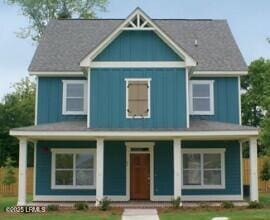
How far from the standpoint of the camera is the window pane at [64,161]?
83.0ft

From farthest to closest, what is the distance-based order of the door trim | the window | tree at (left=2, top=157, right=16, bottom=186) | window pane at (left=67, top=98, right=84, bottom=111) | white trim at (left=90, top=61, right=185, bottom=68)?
tree at (left=2, top=157, right=16, bottom=186), window pane at (left=67, top=98, right=84, bottom=111), the door trim, white trim at (left=90, top=61, right=185, bottom=68), the window

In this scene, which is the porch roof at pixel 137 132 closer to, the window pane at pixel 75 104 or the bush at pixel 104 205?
the bush at pixel 104 205

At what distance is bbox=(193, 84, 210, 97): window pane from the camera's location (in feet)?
84.0

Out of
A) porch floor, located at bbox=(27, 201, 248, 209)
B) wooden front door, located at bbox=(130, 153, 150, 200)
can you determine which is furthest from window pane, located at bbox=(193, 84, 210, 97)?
porch floor, located at bbox=(27, 201, 248, 209)

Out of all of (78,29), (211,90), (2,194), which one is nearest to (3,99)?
(2,194)

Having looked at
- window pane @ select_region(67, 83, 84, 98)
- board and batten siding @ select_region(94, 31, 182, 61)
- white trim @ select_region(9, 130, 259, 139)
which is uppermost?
board and batten siding @ select_region(94, 31, 182, 61)

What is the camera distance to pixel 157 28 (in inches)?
917

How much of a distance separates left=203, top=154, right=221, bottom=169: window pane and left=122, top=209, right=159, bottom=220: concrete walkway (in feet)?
18.1

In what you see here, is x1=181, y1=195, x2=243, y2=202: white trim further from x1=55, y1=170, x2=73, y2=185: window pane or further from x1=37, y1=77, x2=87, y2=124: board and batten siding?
x1=37, y1=77, x2=87, y2=124: board and batten siding

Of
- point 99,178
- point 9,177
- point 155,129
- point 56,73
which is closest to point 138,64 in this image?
point 155,129

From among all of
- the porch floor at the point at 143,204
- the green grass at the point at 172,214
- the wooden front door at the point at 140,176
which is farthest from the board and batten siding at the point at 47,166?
the green grass at the point at 172,214

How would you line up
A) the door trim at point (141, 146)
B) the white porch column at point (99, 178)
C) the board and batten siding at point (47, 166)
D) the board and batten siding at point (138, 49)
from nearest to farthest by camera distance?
the white porch column at point (99, 178) < the board and batten siding at point (138, 49) < the door trim at point (141, 146) < the board and batten siding at point (47, 166)

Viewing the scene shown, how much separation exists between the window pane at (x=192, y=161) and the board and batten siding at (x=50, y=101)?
512 cm

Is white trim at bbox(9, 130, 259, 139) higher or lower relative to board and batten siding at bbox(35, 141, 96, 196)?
higher
